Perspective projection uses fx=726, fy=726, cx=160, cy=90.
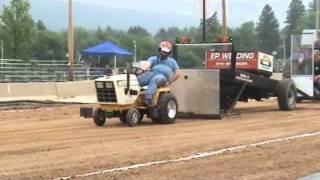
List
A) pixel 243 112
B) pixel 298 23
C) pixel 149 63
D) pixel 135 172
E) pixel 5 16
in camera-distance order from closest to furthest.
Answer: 1. pixel 135 172
2. pixel 149 63
3. pixel 243 112
4. pixel 5 16
5. pixel 298 23

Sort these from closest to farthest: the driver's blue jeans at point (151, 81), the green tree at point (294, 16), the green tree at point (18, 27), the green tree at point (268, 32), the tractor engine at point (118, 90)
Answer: the tractor engine at point (118, 90) < the driver's blue jeans at point (151, 81) < the green tree at point (18, 27) < the green tree at point (268, 32) < the green tree at point (294, 16)

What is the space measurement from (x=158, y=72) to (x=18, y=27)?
35.4m

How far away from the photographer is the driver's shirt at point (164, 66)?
1595cm

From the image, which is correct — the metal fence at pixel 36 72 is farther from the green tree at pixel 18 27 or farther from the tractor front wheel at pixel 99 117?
the tractor front wheel at pixel 99 117

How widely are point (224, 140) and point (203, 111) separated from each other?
4540mm

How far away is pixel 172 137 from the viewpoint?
1323 cm

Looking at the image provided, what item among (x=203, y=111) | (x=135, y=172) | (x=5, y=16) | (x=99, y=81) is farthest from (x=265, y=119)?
(x=5, y=16)

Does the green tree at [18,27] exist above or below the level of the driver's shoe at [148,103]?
above

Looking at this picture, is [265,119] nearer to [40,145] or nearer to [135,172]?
[40,145]

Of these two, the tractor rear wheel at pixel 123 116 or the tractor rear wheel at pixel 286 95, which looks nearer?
the tractor rear wheel at pixel 123 116

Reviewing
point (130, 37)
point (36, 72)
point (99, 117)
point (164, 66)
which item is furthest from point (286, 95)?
point (130, 37)

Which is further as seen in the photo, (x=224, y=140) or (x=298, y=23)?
(x=298, y=23)

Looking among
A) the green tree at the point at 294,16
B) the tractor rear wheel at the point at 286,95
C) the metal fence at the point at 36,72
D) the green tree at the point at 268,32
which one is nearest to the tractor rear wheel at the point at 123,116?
the tractor rear wheel at the point at 286,95

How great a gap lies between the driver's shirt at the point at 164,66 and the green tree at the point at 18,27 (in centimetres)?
3469
